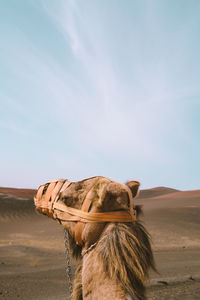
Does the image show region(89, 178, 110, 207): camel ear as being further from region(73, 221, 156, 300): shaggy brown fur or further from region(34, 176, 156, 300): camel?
region(73, 221, 156, 300): shaggy brown fur

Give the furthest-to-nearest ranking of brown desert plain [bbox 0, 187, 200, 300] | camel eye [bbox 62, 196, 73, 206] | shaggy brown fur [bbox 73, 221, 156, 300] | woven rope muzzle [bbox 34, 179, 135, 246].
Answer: brown desert plain [bbox 0, 187, 200, 300]
camel eye [bbox 62, 196, 73, 206]
woven rope muzzle [bbox 34, 179, 135, 246]
shaggy brown fur [bbox 73, 221, 156, 300]

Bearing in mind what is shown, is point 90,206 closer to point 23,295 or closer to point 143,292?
point 143,292

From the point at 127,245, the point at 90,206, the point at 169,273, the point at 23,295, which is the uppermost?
the point at 90,206

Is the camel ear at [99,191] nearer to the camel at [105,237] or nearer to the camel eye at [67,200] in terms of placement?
the camel at [105,237]

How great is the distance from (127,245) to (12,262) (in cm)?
901

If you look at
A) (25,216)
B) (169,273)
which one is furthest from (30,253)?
(25,216)

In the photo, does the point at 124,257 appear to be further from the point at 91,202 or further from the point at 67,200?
the point at 67,200

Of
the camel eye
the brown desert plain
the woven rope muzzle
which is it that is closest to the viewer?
the woven rope muzzle

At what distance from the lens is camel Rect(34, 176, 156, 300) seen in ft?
2.94

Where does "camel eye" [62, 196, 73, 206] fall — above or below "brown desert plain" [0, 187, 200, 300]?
above

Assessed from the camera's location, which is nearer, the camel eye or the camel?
the camel

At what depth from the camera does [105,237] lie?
977 mm

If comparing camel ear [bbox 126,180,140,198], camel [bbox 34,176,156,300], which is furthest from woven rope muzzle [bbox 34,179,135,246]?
camel ear [bbox 126,180,140,198]

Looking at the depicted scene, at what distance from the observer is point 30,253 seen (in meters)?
10.1
